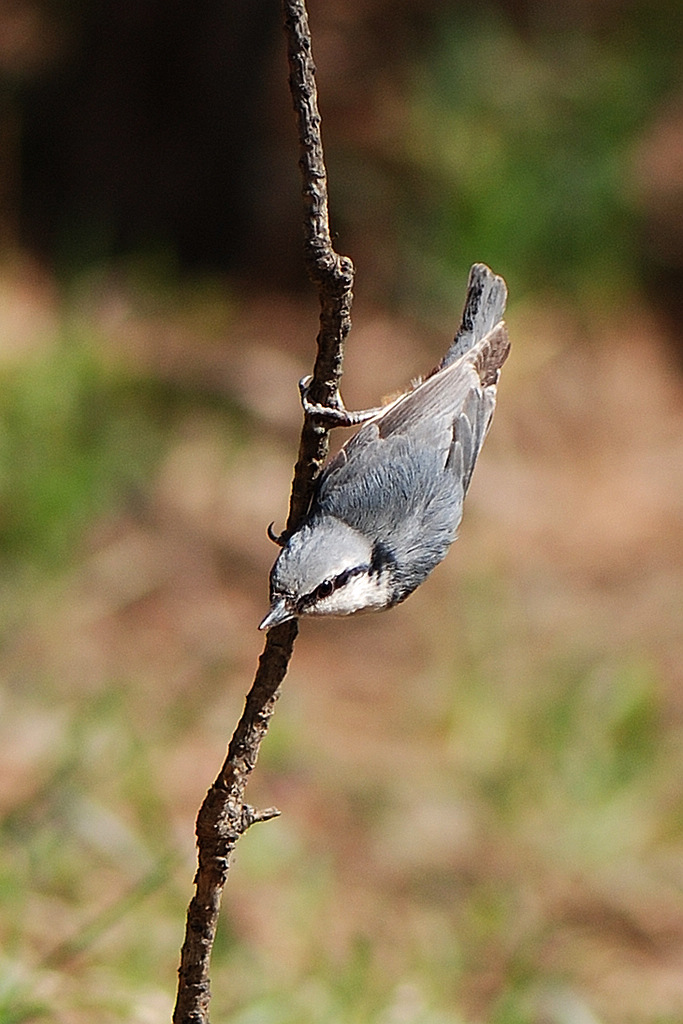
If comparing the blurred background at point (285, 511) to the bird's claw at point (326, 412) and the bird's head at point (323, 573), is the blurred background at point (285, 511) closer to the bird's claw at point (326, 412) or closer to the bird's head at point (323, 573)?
the bird's head at point (323, 573)

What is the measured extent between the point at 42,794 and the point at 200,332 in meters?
3.64

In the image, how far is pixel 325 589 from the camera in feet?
6.86

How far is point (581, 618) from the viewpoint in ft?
17.8

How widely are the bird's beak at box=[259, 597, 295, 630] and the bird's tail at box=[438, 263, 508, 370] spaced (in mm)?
750

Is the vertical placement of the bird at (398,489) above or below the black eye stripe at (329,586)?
above

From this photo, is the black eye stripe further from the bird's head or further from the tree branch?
the tree branch

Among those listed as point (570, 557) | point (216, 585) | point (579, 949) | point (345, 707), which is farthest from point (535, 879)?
point (570, 557)

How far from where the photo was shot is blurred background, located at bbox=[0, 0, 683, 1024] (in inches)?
133

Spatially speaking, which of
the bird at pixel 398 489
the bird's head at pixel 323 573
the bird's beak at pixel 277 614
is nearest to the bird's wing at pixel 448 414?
the bird at pixel 398 489

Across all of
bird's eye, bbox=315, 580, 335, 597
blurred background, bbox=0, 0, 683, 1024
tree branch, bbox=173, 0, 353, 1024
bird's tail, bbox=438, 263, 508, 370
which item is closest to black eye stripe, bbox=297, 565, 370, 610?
bird's eye, bbox=315, 580, 335, 597

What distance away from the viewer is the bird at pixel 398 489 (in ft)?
6.72

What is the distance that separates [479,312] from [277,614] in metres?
0.91

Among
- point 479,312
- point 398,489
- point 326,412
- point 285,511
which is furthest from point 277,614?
point 285,511

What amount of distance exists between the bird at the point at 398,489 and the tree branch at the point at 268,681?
5cm
